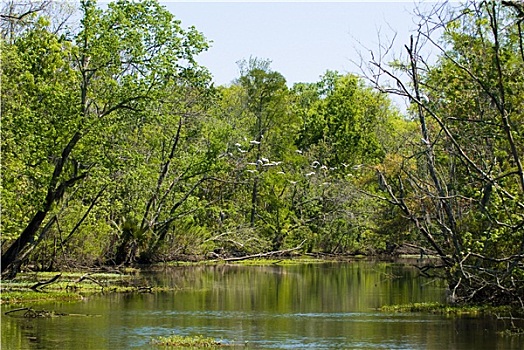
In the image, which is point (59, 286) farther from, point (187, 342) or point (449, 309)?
point (449, 309)

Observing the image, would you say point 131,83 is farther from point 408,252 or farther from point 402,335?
point 408,252

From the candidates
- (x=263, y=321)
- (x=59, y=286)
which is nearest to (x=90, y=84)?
(x=59, y=286)

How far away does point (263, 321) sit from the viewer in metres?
23.9

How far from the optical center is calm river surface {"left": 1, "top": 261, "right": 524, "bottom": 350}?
19.4 m

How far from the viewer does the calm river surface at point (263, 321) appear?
63.8 ft

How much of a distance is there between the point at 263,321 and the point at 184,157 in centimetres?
2260

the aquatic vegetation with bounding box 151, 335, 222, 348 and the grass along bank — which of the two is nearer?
the aquatic vegetation with bounding box 151, 335, 222, 348

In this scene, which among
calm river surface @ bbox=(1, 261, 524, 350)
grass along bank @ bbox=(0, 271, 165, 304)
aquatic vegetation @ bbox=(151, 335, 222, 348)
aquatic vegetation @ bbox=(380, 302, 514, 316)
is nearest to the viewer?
aquatic vegetation @ bbox=(151, 335, 222, 348)

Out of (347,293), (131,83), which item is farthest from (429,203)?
(131,83)

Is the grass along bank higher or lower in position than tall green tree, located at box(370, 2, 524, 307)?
lower

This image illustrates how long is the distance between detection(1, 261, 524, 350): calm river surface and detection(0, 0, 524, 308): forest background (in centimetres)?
163

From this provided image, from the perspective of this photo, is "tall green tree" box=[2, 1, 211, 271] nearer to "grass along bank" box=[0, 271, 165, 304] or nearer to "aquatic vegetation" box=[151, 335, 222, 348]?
"grass along bank" box=[0, 271, 165, 304]

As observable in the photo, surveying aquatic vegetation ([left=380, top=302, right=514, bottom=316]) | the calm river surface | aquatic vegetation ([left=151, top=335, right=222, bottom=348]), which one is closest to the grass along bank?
the calm river surface

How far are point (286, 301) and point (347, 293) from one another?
165 inches
